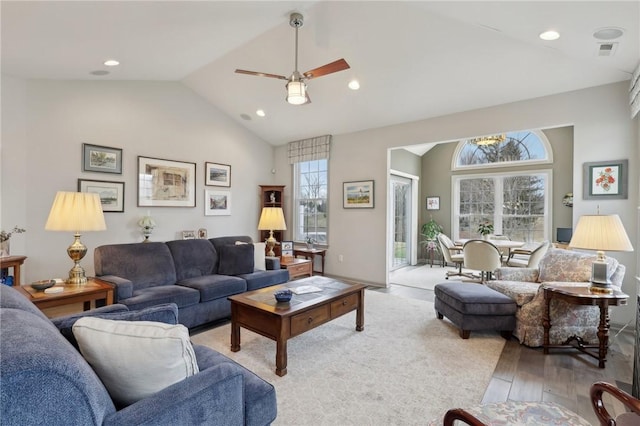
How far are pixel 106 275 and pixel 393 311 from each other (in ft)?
11.1

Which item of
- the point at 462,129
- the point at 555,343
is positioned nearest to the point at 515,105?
the point at 462,129

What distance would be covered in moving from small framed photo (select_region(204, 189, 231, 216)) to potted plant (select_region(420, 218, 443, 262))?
4.79 meters

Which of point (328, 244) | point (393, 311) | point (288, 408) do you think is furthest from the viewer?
point (328, 244)

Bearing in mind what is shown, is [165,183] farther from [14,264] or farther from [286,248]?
[286,248]

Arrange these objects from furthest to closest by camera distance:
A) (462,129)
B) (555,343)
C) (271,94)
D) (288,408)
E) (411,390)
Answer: (271,94) < (462,129) < (555,343) < (411,390) < (288,408)

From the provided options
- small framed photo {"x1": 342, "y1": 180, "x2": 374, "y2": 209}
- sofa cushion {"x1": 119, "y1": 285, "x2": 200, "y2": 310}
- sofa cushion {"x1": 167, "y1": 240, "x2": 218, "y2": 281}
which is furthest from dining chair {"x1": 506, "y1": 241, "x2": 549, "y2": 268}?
sofa cushion {"x1": 119, "y1": 285, "x2": 200, "y2": 310}

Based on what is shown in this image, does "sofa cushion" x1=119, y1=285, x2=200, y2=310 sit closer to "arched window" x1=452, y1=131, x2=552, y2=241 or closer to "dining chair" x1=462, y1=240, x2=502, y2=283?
"dining chair" x1=462, y1=240, x2=502, y2=283

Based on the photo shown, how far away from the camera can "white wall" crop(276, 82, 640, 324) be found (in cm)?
345

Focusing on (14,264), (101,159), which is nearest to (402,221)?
(101,159)

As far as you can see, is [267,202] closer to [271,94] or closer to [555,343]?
[271,94]

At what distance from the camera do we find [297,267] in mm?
4973

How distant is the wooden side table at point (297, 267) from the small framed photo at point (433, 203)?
428 centimetres

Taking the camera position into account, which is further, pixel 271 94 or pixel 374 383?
pixel 271 94

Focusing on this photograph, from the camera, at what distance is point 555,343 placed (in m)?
2.96
